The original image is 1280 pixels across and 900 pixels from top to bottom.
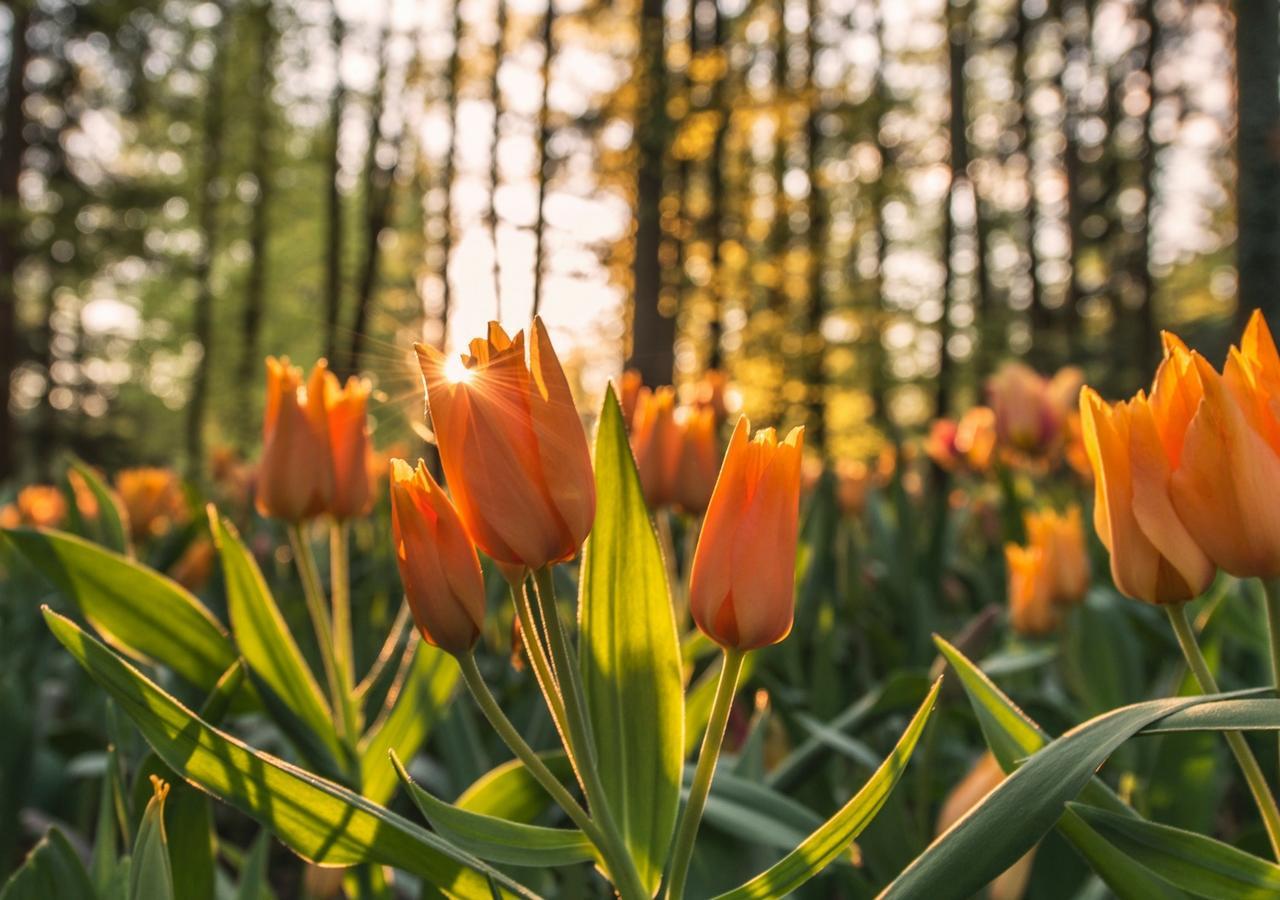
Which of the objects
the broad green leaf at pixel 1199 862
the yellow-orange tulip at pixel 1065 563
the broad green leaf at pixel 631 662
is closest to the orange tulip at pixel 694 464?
the yellow-orange tulip at pixel 1065 563

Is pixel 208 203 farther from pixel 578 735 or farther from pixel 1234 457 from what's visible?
pixel 1234 457

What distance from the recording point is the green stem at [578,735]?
708mm

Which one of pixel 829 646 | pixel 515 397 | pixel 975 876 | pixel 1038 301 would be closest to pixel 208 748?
pixel 515 397

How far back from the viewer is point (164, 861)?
0.69 meters

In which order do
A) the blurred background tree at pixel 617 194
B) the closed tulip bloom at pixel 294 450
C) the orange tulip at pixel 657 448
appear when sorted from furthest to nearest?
the blurred background tree at pixel 617 194 < the orange tulip at pixel 657 448 < the closed tulip bloom at pixel 294 450

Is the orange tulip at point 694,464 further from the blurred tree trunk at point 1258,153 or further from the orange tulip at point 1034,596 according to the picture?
the blurred tree trunk at point 1258,153

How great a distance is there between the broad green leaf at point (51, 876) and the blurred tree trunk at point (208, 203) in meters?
17.4

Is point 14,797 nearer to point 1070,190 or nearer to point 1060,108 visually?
point 1070,190

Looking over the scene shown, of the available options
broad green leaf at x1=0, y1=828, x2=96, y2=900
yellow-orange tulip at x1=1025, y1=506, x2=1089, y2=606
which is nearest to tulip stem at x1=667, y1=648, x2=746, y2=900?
broad green leaf at x1=0, y1=828, x2=96, y2=900

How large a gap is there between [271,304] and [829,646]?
21.2m

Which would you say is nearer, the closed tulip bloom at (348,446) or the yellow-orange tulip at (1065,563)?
the closed tulip bloom at (348,446)

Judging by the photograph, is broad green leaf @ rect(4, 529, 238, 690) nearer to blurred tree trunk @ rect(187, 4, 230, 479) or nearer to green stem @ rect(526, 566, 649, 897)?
green stem @ rect(526, 566, 649, 897)

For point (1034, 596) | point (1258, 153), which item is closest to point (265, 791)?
point (1034, 596)

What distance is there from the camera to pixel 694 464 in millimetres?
1591
